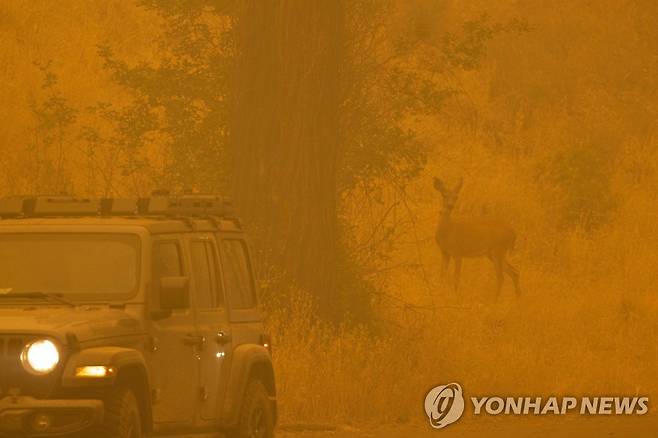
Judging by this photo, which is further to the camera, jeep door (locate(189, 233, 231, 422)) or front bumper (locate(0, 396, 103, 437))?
jeep door (locate(189, 233, 231, 422))

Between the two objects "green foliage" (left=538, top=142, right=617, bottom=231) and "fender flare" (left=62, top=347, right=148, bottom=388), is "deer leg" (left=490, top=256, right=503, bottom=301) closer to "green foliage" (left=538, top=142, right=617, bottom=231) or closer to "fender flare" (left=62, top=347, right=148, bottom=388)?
"green foliage" (left=538, top=142, right=617, bottom=231)

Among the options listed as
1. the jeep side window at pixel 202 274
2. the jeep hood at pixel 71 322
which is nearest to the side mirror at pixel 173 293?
the jeep hood at pixel 71 322

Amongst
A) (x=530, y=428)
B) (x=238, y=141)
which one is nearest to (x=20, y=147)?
(x=238, y=141)

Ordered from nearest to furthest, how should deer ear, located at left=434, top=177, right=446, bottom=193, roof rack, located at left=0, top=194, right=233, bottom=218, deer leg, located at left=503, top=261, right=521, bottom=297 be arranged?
roof rack, located at left=0, top=194, right=233, bottom=218 → deer leg, located at left=503, top=261, right=521, bottom=297 → deer ear, located at left=434, top=177, right=446, bottom=193

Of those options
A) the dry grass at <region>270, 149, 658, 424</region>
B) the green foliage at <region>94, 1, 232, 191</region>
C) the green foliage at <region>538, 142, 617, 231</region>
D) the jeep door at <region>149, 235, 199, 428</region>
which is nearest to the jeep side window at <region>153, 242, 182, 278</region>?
the jeep door at <region>149, 235, 199, 428</region>

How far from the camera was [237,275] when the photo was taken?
1134 cm

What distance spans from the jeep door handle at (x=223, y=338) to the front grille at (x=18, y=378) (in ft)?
5.99

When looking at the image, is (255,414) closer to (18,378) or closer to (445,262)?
(18,378)

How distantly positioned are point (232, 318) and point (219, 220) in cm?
74

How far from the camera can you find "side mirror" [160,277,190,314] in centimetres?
952

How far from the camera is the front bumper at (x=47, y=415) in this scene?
28.5 ft

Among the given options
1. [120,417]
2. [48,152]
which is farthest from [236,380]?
[48,152]

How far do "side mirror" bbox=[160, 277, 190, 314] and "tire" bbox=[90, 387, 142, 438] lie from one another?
58 cm

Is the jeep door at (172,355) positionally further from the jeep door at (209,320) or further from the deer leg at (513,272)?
the deer leg at (513,272)
